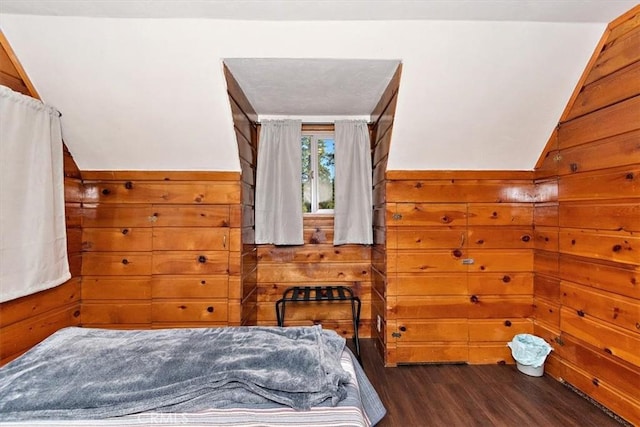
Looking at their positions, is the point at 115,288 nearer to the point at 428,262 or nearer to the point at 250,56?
the point at 250,56

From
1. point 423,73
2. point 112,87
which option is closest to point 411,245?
point 423,73

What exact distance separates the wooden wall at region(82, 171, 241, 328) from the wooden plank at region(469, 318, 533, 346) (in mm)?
1928

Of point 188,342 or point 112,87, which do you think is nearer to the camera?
point 188,342

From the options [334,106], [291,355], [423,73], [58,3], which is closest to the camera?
[291,355]

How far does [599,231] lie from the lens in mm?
1964

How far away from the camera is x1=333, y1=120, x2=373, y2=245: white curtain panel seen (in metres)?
2.89

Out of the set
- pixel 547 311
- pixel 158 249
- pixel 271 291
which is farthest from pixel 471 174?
pixel 158 249

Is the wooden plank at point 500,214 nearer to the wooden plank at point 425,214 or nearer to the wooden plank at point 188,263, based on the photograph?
the wooden plank at point 425,214

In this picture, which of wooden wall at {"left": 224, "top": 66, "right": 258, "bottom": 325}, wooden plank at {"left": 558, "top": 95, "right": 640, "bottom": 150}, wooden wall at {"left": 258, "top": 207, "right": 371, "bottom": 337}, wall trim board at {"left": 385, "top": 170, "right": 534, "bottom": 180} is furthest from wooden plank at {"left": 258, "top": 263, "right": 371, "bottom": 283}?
wooden plank at {"left": 558, "top": 95, "right": 640, "bottom": 150}

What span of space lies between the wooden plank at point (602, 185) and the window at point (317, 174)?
1853 mm

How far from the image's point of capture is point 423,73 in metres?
2.00

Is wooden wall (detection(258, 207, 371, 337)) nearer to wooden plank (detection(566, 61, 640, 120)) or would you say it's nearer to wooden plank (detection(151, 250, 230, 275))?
wooden plank (detection(151, 250, 230, 275))

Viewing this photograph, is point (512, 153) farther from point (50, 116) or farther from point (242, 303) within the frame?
point (50, 116)

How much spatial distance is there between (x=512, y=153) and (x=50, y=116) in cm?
331
